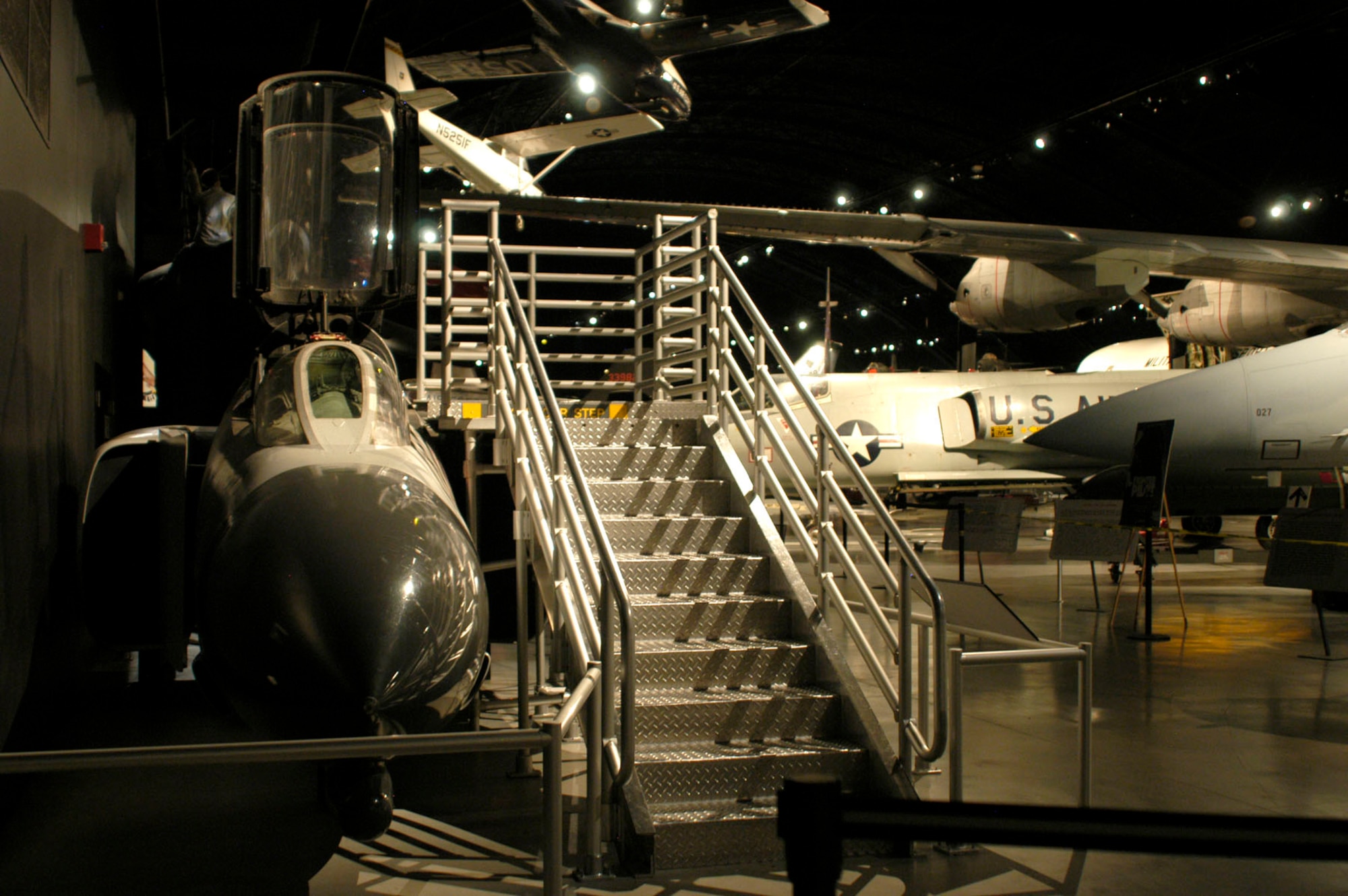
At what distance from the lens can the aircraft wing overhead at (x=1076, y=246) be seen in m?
11.3

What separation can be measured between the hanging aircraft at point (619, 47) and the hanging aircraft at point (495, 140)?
64 cm

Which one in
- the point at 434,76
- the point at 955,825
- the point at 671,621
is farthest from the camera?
the point at 434,76

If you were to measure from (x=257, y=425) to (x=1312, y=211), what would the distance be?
24570 millimetres

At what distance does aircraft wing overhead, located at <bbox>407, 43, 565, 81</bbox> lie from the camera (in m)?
17.0

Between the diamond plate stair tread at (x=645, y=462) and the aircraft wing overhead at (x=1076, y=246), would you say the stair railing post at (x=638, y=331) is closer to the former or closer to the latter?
the diamond plate stair tread at (x=645, y=462)

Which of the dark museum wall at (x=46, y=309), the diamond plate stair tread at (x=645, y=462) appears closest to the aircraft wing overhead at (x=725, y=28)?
the dark museum wall at (x=46, y=309)

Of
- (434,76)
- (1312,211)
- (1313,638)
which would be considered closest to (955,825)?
(1313,638)

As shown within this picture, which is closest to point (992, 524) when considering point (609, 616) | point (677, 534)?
point (677, 534)

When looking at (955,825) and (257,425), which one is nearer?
(955,825)

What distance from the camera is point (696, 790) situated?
4.27 metres

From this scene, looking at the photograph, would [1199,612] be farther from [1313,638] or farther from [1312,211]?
[1312,211]

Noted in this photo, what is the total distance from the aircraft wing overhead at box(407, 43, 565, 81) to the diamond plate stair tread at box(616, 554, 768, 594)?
45.6 feet

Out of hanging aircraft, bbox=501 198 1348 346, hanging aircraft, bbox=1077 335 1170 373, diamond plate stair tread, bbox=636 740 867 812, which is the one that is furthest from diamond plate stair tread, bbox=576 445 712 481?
hanging aircraft, bbox=1077 335 1170 373

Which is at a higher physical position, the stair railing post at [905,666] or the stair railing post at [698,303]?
the stair railing post at [698,303]
